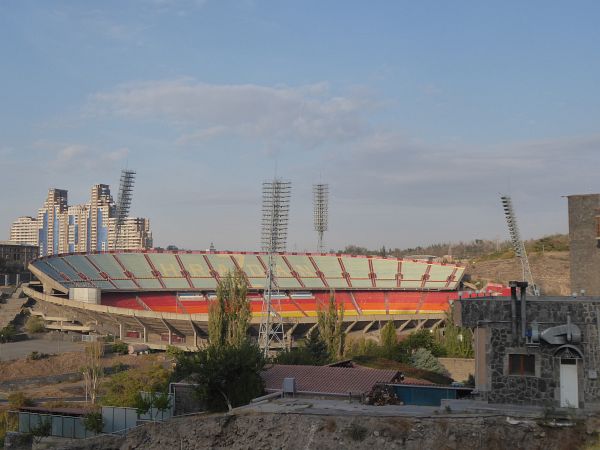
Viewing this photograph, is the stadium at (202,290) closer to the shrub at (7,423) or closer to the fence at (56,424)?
the shrub at (7,423)

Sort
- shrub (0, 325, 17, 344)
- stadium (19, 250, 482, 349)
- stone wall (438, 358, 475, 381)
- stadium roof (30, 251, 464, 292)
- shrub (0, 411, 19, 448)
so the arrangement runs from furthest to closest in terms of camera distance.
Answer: stadium roof (30, 251, 464, 292)
stadium (19, 250, 482, 349)
shrub (0, 325, 17, 344)
stone wall (438, 358, 475, 381)
shrub (0, 411, 19, 448)

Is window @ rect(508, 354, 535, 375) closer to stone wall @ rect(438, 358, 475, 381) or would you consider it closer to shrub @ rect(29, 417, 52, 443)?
shrub @ rect(29, 417, 52, 443)

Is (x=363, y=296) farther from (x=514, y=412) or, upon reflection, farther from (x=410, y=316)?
(x=514, y=412)

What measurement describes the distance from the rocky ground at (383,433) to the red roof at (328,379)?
14.9ft

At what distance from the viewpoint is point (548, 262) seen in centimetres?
10906

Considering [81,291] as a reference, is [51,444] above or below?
below

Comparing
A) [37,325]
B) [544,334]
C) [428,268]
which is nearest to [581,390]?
[544,334]

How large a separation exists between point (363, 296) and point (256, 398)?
229 feet

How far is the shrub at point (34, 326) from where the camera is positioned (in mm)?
76812

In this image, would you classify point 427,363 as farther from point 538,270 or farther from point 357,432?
point 538,270

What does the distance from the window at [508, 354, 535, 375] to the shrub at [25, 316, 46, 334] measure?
223 ft

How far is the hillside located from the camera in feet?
333

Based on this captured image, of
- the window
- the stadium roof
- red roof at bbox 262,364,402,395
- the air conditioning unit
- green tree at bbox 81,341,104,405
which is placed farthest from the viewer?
the stadium roof

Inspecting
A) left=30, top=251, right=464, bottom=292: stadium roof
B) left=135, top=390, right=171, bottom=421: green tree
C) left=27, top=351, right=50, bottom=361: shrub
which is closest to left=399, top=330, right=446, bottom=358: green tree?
left=135, top=390, right=171, bottom=421: green tree
